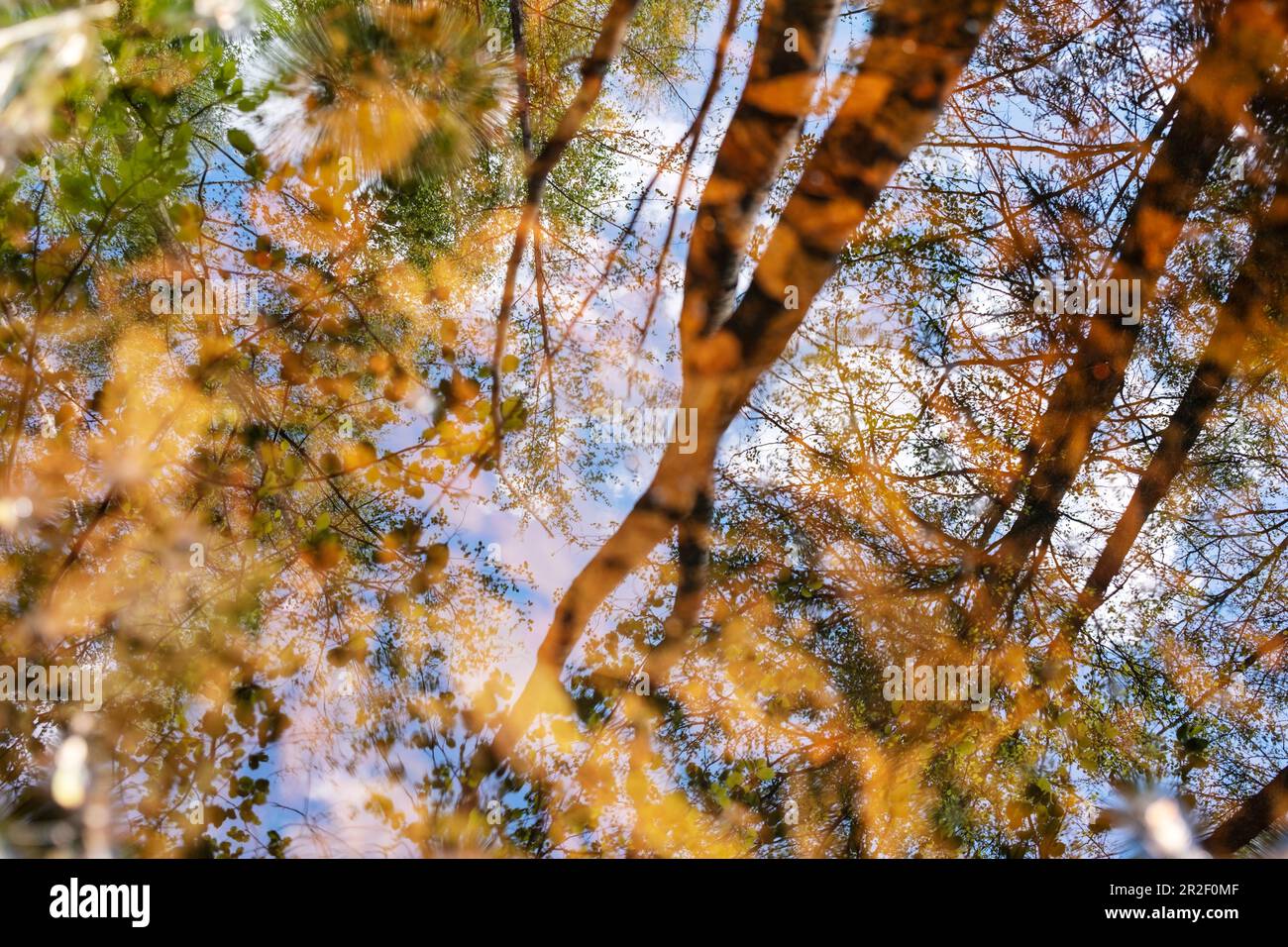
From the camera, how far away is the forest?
1520 millimetres

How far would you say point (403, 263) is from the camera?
169 cm

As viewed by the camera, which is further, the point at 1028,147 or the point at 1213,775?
the point at 1028,147

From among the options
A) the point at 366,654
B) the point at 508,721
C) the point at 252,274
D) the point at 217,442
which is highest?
the point at 252,274

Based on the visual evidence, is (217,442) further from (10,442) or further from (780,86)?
(780,86)

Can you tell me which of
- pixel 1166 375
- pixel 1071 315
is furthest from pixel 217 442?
pixel 1166 375

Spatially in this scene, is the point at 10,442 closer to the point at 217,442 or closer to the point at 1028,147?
the point at 217,442

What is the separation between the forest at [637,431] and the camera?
4.99ft

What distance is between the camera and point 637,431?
5.38ft

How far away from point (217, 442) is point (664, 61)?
5.19ft

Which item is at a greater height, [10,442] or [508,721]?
[10,442]

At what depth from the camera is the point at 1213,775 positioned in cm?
Answer: 154
